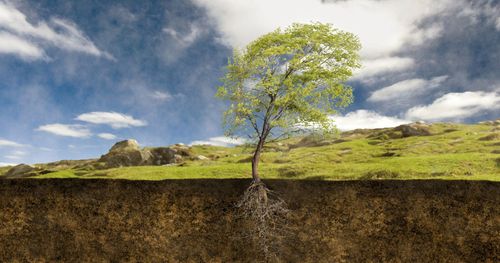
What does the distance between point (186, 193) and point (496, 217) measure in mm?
13207

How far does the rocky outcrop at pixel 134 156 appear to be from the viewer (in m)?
124

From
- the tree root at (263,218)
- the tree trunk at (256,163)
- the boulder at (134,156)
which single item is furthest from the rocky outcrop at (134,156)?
the tree root at (263,218)

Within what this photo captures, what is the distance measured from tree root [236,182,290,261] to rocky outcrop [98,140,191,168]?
109m

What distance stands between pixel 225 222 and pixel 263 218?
5.22ft

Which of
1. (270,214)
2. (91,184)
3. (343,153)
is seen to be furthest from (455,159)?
(91,184)

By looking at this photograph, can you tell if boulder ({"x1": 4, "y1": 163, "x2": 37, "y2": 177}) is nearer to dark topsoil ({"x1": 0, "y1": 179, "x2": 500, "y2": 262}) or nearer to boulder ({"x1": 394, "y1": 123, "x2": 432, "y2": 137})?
dark topsoil ({"x1": 0, "y1": 179, "x2": 500, "y2": 262})

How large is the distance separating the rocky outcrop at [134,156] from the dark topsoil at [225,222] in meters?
107

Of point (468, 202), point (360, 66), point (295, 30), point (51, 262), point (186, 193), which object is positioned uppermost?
point (295, 30)

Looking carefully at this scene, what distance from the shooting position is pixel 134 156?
125 metres

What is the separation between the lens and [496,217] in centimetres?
1827

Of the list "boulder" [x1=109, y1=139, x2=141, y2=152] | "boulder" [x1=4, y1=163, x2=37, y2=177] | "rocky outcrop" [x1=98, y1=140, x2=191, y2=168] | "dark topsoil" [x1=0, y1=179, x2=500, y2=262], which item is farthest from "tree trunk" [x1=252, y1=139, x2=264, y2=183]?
"boulder" [x1=4, y1=163, x2=37, y2=177]

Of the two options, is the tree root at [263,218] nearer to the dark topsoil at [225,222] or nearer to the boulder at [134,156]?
the dark topsoil at [225,222]

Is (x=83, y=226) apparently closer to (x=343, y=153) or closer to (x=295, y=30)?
(x=295, y=30)

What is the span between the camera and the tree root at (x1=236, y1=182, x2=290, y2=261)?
692 inches
